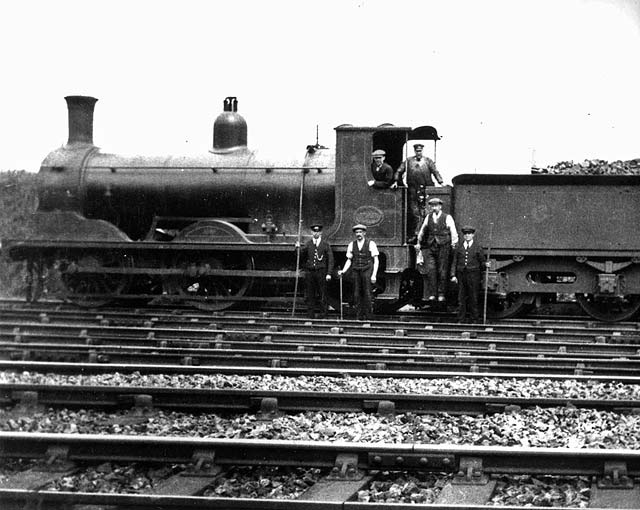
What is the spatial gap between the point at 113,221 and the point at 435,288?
5.31 meters

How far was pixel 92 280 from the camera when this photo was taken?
13.2 meters

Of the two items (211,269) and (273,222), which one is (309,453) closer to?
(211,269)

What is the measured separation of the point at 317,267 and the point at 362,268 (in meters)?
0.76

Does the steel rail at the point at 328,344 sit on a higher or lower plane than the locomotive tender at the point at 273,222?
lower

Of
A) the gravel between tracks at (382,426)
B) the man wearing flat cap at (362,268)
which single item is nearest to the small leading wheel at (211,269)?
the man wearing flat cap at (362,268)

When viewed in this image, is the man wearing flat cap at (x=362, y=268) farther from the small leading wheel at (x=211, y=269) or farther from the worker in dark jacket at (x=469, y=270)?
→ the small leading wheel at (x=211, y=269)

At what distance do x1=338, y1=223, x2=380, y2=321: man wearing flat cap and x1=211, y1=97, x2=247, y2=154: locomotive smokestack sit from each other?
297 centimetres

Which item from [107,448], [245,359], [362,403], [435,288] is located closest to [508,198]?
[435,288]

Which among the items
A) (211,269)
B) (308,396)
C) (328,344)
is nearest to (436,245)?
(211,269)

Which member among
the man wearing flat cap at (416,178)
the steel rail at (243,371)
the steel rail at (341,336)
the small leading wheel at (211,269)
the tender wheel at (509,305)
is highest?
the man wearing flat cap at (416,178)

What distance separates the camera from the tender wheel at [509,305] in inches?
471

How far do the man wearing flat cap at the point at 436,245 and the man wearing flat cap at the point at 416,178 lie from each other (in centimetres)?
59

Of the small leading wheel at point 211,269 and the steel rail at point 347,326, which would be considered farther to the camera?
the small leading wheel at point 211,269

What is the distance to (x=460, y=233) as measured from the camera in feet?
37.8
